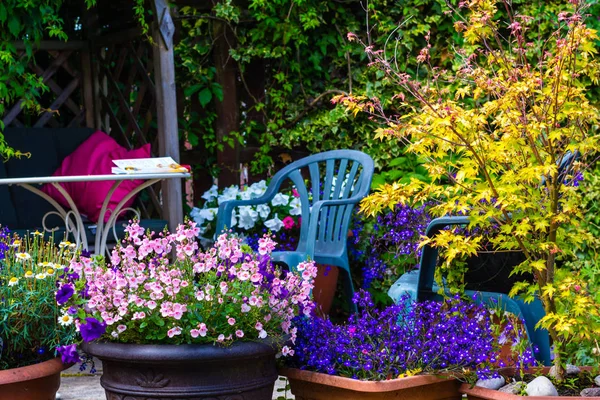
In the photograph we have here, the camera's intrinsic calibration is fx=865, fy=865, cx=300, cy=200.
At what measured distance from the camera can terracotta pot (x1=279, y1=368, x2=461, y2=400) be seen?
2.32 metres

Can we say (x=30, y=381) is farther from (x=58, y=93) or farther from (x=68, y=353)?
(x=58, y=93)

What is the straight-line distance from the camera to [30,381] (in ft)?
8.07

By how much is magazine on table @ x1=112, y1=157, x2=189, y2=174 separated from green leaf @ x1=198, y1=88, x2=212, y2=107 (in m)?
1.27

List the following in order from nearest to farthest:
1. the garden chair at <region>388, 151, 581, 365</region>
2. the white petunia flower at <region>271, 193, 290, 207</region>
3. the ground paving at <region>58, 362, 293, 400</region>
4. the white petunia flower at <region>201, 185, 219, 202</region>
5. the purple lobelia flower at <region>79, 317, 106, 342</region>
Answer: the purple lobelia flower at <region>79, 317, 106, 342</region>
the garden chair at <region>388, 151, 581, 365</region>
the ground paving at <region>58, 362, 293, 400</region>
the white petunia flower at <region>271, 193, 290, 207</region>
the white petunia flower at <region>201, 185, 219, 202</region>

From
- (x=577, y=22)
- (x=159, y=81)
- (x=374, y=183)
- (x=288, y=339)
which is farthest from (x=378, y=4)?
(x=288, y=339)

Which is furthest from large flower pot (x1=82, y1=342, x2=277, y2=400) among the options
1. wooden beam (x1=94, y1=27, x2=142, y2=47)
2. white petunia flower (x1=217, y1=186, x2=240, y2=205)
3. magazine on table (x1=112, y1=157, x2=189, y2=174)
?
wooden beam (x1=94, y1=27, x2=142, y2=47)

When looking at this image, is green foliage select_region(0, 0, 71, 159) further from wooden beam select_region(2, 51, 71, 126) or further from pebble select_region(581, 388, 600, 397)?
pebble select_region(581, 388, 600, 397)

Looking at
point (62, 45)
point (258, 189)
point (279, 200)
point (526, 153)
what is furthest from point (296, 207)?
point (526, 153)

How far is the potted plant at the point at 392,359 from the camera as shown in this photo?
7.77ft

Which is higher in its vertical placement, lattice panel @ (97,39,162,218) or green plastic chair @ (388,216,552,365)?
lattice panel @ (97,39,162,218)

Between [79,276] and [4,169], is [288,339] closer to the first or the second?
→ [79,276]

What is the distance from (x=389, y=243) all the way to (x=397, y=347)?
2351mm

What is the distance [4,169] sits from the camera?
4738 millimetres

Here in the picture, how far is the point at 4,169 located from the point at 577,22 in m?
3.36
